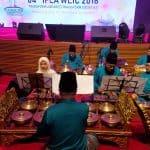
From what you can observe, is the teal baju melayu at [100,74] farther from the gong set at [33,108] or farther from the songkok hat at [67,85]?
the songkok hat at [67,85]

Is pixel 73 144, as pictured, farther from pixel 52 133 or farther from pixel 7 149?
pixel 7 149

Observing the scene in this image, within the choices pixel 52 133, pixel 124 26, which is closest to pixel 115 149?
pixel 52 133

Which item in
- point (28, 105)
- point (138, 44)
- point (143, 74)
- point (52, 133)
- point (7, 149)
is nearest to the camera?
point (52, 133)

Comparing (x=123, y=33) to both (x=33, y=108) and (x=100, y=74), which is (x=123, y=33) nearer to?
(x=100, y=74)

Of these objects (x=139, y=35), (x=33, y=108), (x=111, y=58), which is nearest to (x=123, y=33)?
(x=139, y=35)

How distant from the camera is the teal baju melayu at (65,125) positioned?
3.12m

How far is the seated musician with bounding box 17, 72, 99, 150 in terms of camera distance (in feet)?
10.2

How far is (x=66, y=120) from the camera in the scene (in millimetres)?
3158

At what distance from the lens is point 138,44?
902 cm

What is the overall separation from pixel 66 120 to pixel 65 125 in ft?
0.18

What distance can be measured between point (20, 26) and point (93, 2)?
7.94ft

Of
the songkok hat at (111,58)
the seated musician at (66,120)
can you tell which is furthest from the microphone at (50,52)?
the seated musician at (66,120)

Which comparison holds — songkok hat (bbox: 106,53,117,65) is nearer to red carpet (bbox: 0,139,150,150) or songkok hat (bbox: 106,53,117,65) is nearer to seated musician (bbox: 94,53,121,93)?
seated musician (bbox: 94,53,121,93)

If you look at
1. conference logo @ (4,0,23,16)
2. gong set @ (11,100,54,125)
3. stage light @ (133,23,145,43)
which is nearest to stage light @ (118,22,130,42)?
stage light @ (133,23,145,43)
